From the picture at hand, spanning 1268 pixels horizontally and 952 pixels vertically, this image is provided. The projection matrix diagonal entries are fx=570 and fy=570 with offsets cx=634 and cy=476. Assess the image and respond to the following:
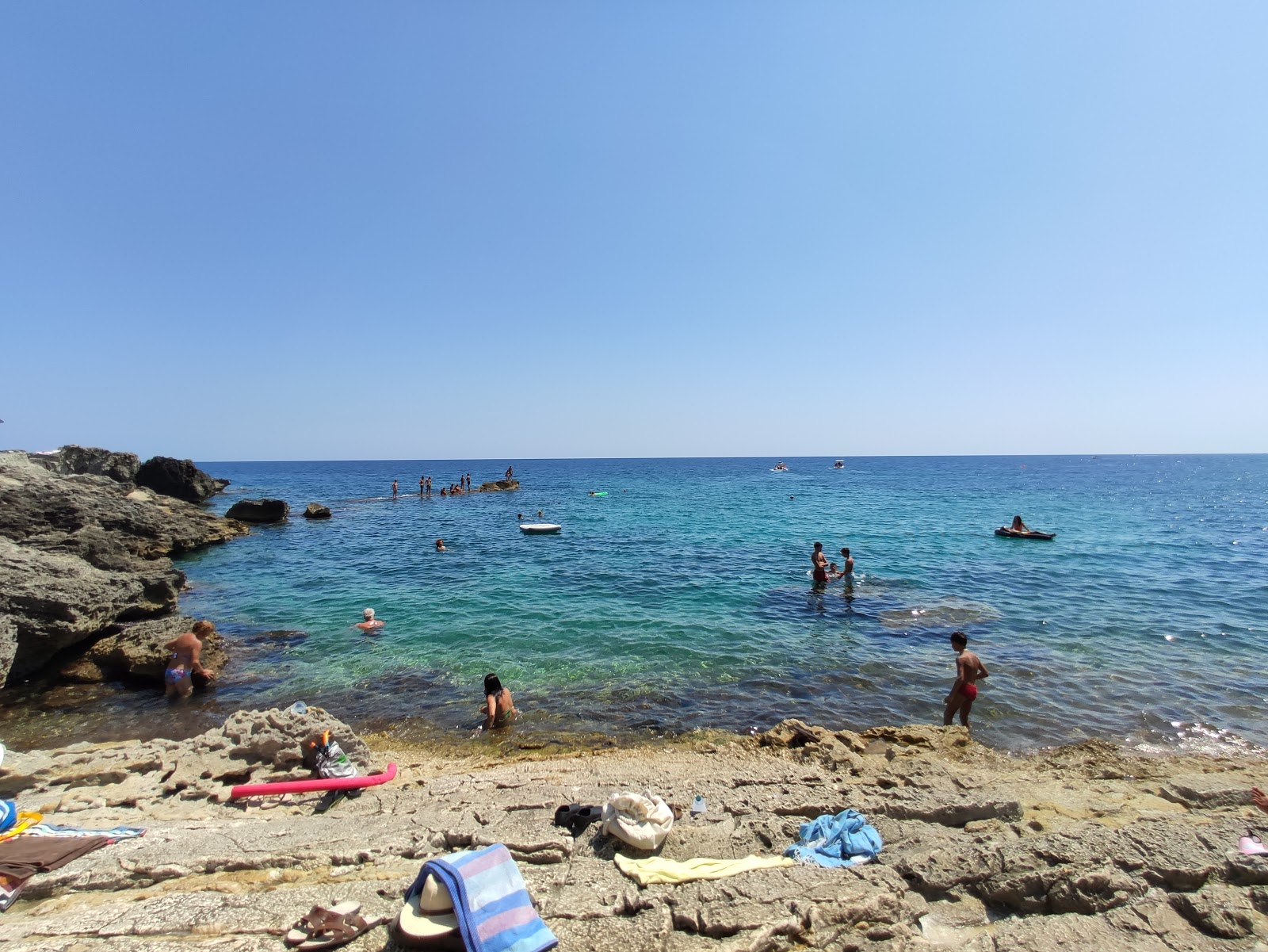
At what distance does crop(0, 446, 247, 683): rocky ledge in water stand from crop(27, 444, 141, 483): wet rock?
17.4 meters

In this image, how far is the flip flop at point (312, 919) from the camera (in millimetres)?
4074

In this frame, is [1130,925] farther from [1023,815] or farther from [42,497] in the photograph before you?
[42,497]

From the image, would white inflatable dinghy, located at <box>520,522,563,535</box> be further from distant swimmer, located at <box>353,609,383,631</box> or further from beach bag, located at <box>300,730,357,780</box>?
beach bag, located at <box>300,730,357,780</box>

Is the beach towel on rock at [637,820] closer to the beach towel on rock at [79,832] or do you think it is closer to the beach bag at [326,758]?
the beach bag at [326,758]

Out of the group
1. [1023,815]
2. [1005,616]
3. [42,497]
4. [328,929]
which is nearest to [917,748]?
[1023,815]

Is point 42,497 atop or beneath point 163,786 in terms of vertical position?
atop

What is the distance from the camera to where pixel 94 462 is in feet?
133

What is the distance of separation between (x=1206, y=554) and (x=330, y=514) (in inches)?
2012

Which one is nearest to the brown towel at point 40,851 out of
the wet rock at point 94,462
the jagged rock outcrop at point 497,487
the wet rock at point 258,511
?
the wet rock at point 258,511

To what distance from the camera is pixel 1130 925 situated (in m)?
4.46

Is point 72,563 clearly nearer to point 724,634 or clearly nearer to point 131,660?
point 131,660

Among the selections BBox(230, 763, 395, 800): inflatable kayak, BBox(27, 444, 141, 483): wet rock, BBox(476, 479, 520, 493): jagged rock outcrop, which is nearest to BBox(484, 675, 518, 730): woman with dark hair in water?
BBox(230, 763, 395, 800): inflatable kayak

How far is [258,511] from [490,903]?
1694 inches

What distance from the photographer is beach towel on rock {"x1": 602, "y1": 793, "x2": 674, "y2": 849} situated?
17.4 ft
